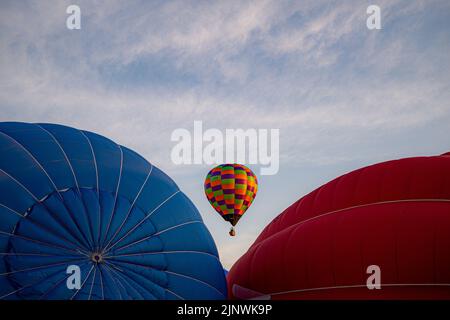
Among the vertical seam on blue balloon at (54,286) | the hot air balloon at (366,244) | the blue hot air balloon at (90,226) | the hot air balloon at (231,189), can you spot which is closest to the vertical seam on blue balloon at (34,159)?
the blue hot air balloon at (90,226)

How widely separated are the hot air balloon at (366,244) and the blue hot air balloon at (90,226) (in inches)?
48.8

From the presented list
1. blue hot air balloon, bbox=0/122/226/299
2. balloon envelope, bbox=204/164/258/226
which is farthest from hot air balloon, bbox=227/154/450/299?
balloon envelope, bbox=204/164/258/226

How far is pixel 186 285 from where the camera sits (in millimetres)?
7211

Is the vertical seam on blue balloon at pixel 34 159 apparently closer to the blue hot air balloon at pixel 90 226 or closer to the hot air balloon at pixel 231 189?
the blue hot air balloon at pixel 90 226

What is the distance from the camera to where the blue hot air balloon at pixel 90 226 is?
6.21 metres

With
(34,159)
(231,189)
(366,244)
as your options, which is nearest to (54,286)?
(34,159)

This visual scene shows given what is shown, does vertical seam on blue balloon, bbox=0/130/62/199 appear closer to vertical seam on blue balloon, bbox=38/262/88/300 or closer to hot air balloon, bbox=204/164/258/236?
vertical seam on blue balloon, bbox=38/262/88/300

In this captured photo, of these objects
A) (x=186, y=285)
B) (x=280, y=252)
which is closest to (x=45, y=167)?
(x=186, y=285)

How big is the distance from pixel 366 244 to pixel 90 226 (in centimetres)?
402

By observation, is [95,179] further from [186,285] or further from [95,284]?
[186,285]

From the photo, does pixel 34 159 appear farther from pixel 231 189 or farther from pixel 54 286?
pixel 231 189

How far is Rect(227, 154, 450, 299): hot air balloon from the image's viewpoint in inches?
283

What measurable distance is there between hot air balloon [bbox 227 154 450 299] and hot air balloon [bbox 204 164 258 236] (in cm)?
693

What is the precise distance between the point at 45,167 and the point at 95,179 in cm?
67
